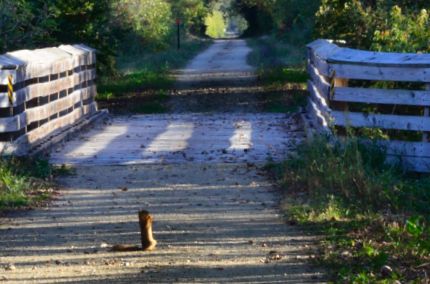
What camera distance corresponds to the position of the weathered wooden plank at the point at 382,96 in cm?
1064

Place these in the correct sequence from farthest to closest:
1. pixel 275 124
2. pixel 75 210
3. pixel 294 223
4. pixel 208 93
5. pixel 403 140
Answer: pixel 208 93 → pixel 275 124 → pixel 403 140 → pixel 75 210 → pixel 294 223

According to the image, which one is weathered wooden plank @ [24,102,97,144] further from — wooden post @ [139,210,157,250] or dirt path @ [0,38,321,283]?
wooden post @ [139,210,157,250]

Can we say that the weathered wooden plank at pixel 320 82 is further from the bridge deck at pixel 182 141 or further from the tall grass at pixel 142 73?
the tall grass at pixel 142 73

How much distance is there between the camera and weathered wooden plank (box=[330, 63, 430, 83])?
1059cm

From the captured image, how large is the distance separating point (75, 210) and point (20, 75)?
134 inches

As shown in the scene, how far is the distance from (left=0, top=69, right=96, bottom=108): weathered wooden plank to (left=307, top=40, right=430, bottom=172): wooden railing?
385 centimetres

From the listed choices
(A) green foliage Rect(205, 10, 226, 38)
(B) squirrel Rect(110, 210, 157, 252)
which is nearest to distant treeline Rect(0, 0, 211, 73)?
(B) squirrel Rect(110, 210, 157, 252)

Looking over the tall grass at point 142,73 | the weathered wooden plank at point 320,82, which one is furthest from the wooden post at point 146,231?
the tall grass at point 142,73

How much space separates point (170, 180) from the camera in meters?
11.1

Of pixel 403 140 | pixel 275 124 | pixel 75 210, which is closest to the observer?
pixel 75 210

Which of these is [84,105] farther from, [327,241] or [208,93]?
[327,241]

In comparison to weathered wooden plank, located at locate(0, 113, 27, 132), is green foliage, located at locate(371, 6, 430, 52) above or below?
above

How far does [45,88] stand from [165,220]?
5637mm

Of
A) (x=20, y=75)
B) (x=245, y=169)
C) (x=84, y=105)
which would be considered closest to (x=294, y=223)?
(x=245, y=169)
